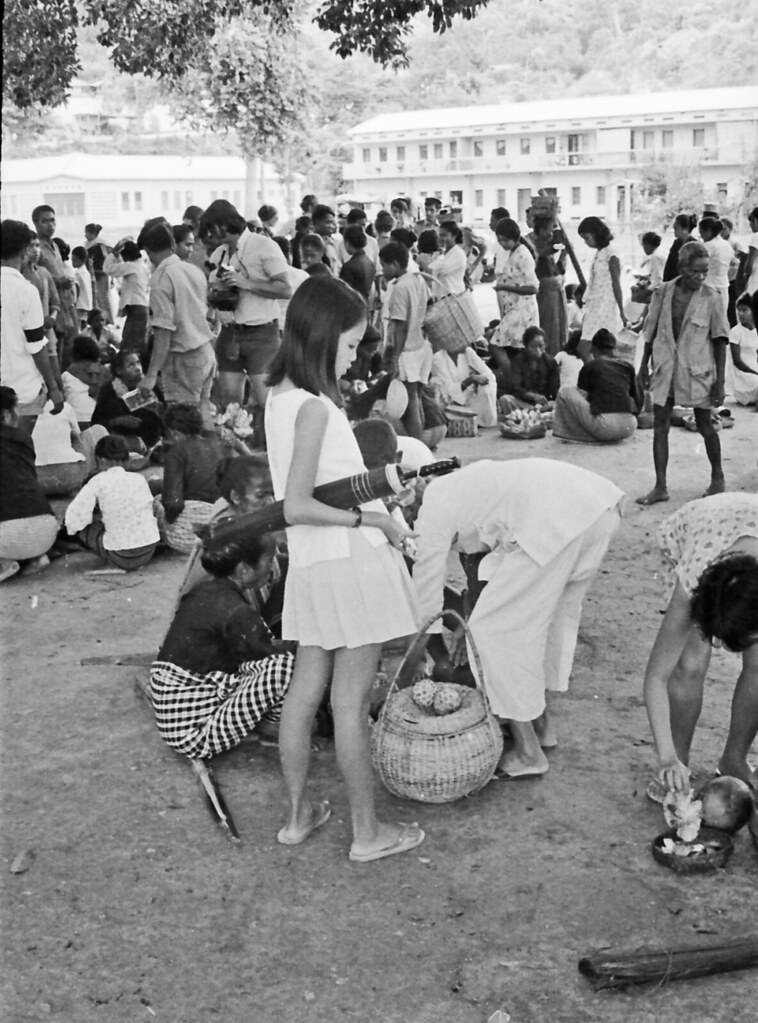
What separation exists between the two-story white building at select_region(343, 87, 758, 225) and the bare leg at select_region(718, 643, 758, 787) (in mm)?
40968

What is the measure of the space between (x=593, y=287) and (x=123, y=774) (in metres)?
7.22

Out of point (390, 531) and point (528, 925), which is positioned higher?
point (390, 531)

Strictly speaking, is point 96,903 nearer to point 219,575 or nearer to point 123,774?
point 123,774

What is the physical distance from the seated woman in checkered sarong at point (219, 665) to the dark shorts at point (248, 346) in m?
3.71

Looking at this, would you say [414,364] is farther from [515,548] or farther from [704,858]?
[704,858]

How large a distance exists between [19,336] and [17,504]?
105cm

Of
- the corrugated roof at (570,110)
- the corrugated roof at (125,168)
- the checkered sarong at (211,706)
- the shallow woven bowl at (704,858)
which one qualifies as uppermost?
the corrugated roof at (570,110)

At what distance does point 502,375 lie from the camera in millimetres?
10469

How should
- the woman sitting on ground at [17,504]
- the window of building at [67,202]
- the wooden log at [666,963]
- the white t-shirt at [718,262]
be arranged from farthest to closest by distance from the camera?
the window of building at [67,202] < the white t-shirt at [718,262] < the woman sitting on ground at [17,504] < the wooden log at [666,963]

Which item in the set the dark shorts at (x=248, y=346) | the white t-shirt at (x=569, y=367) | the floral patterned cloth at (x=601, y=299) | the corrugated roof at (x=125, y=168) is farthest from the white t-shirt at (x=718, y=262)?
the corrugated roof at (x=125, y=168)

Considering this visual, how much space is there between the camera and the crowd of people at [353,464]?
319cm

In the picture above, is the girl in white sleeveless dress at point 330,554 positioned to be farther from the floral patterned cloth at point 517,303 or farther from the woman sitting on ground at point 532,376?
the floral patterned cloth at point 517,303

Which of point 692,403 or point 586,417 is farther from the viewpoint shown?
point 586,417

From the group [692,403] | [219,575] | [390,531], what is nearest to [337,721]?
[390,531]
